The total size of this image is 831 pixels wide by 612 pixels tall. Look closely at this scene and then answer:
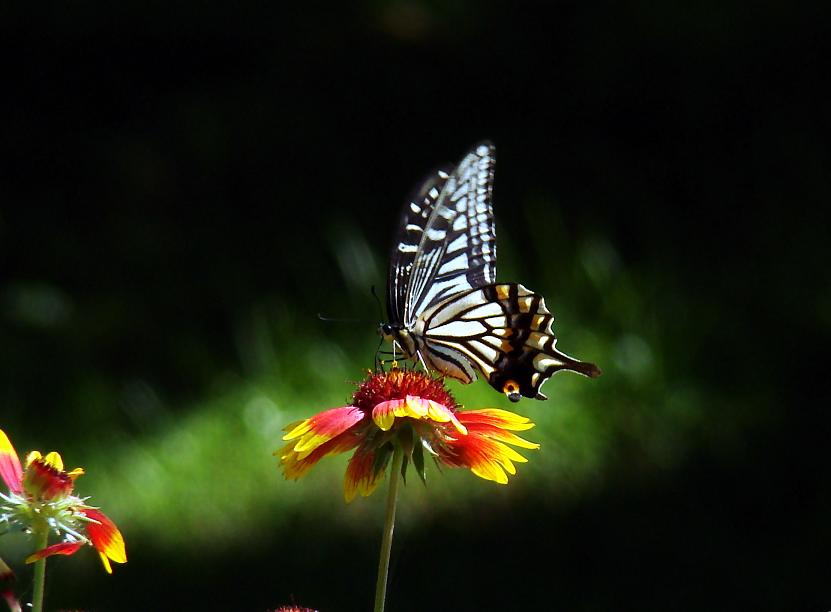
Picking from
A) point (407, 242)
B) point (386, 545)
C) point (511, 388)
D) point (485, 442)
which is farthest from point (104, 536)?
point (407, 242)

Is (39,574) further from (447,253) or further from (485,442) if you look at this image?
(447,253)

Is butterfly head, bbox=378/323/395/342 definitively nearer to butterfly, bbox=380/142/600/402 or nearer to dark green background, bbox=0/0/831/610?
butterfly, bbox=380/142/600/402

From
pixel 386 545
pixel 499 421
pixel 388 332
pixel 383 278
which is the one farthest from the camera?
pixel 383 278

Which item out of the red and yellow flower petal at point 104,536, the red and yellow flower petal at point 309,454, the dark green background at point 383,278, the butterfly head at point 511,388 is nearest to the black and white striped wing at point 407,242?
the butterfly head at point 511,388

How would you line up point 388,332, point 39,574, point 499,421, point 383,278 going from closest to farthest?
point 39,574
point 499,421
point 388,332
point 383,278

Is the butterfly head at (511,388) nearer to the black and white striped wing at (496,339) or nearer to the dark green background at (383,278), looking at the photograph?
the black and white striped wing at (496,339)

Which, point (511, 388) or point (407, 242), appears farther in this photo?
point (407, 242)

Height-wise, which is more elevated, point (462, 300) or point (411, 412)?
point (462, 300)

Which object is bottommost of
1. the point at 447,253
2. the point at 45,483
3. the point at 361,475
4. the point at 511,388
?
the point at 45,483
